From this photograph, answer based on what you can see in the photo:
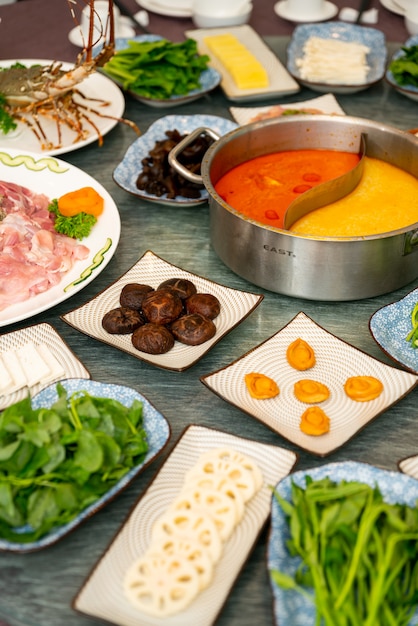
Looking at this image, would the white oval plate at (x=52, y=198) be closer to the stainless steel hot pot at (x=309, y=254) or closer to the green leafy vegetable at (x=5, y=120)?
the green leafy vegetable at (x=5, y=120)

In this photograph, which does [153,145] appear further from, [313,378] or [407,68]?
[313,378]

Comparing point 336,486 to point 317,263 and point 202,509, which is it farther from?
point 317,263

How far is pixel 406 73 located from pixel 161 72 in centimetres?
107

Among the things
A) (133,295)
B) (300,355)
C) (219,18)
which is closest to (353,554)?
(300,355)

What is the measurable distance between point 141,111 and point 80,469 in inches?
82.4

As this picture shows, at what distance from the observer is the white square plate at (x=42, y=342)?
1833 millimetres

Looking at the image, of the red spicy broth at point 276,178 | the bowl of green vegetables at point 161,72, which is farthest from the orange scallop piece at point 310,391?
the bowl of green vegetables at point 161,72

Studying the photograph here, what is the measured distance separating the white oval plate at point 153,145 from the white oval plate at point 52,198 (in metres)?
0.14

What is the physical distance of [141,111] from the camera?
3199 millimetres

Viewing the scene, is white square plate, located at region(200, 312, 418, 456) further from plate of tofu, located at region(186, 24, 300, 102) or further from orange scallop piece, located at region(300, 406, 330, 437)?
plate of tofu, located at region(186, 24, 300, 102)

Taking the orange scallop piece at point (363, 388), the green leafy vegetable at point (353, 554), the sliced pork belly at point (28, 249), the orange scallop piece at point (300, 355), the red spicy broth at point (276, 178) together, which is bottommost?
the sliced pork belly at point (28, 249)

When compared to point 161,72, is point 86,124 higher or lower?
lower

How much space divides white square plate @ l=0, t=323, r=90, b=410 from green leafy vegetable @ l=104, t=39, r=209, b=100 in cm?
153

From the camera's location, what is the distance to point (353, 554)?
1.35 m
